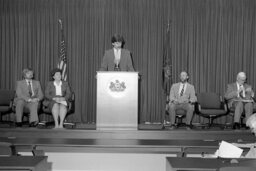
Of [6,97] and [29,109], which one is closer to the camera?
[29,109]

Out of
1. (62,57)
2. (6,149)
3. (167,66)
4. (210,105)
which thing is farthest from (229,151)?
(62,57)

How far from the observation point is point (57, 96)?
7.55 metres

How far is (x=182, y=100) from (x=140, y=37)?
81.7 inches

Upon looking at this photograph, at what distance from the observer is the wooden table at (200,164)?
2316 mm

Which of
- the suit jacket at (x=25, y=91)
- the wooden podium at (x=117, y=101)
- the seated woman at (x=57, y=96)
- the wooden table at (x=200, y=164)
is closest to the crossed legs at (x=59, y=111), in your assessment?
the seated woman at (x=57, y=96)

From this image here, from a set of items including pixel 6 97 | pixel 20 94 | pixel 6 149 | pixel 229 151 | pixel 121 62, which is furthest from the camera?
pixel 6 97

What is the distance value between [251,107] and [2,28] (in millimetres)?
5702

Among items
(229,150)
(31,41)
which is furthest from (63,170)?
(31,41)

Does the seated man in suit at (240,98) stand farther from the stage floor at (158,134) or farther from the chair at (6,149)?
the chair at (6,149)

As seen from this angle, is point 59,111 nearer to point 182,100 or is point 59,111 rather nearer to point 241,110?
point 182,100

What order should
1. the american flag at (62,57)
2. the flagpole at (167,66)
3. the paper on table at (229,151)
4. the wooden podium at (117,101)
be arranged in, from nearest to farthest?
the paper on table at (229,151) < the wooden podium at (117,101) < the american flag at (62,57) < the flagpole at (167,66)

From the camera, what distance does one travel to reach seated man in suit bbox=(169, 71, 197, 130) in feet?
24.9

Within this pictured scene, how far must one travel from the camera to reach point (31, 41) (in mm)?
9047

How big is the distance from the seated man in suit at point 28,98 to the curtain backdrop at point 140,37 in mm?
1198
